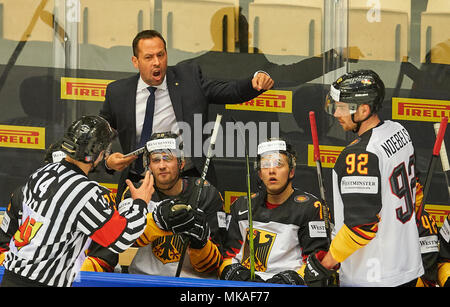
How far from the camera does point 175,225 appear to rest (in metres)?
4.29

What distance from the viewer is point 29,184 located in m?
3.91

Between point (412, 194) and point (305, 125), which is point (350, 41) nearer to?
point (305, 125)

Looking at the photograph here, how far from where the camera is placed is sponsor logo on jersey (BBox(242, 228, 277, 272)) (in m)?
4.56

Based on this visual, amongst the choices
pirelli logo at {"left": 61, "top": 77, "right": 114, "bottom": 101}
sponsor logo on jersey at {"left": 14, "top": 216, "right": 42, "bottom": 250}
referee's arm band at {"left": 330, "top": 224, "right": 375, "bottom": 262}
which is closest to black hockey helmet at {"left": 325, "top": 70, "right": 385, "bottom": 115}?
referee's arm band at {"left": 330, "top": 224, "right": 375, "bottom": 262}

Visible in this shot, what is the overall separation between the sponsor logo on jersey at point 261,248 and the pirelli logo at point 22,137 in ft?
6.62

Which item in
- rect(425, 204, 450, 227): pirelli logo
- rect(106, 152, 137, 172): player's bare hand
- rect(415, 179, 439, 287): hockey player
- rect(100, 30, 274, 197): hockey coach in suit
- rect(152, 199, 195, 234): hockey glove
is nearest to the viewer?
rect(152, 199, 195, 234): hockey glove

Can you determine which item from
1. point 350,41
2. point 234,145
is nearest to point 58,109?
point 234,145

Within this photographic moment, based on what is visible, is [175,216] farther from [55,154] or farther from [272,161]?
[55,154]

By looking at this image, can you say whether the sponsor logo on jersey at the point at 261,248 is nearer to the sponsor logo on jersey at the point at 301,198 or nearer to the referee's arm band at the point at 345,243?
the sponsor logo on jersey at the point at 301,198

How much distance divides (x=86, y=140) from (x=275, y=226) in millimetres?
1197

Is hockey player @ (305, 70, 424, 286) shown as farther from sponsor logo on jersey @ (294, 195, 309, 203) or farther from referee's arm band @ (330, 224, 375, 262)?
A: sponsor logo on jersey @ (294, 195, 309, 203)

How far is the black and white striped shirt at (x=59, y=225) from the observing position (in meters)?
3.81

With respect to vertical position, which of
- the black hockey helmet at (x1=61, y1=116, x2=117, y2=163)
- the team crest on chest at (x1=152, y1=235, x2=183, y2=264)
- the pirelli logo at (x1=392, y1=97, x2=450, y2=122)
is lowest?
the team crest on chest at (x1=152, y1=235, x2=183, y2=264)

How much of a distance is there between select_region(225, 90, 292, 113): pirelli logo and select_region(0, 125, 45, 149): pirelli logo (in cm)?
131
